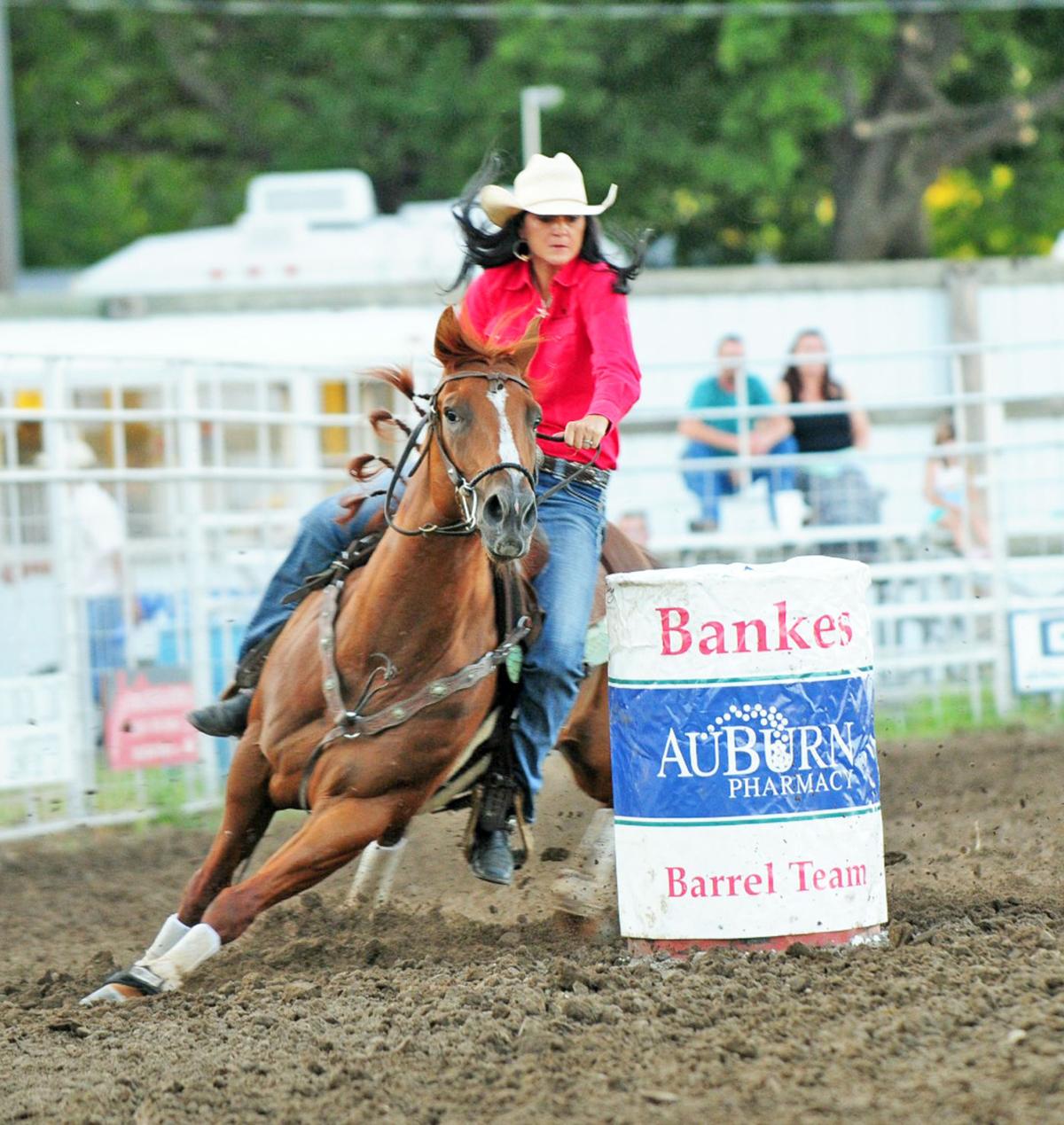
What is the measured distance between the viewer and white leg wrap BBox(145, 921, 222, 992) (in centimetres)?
552

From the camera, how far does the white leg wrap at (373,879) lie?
685 centimetres

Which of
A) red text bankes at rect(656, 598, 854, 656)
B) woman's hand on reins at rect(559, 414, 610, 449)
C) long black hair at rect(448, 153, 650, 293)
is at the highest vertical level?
long black hair at rect(448, 153, 650, 293)

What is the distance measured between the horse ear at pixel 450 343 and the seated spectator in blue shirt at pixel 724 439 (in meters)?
6.71

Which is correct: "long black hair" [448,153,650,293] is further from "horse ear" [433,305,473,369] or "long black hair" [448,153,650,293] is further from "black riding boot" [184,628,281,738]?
"black riding boot" [184,628,281,738]

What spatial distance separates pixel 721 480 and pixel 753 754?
716 centimetres

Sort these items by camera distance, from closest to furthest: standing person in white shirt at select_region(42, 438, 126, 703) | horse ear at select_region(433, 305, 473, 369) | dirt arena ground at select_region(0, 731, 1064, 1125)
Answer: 1. dirt arena ground at select_region(0, 731, 1064, 1125)
2. horse ear at select_region(433, 305, 473, 369)
3. standing person in white shirt at select_region(42, 438, 126, 703)

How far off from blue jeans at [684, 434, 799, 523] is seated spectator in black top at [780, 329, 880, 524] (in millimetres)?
85

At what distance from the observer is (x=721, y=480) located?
485 inches

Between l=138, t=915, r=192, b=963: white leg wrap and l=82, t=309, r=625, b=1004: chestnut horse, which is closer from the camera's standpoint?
l=82, t=309, r=625, b=1004: chestnut horse

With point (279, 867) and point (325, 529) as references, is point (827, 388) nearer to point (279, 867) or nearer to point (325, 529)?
point (325, 529)

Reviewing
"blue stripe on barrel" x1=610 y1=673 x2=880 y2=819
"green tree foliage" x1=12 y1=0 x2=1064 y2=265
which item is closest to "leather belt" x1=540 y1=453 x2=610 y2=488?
"blue stripe on barrel" x1=610 y1=673 x2=880 y2=819

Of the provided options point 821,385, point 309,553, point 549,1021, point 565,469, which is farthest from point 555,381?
point 821,385

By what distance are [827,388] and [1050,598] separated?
1973 millimetres

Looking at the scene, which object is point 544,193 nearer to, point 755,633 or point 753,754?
A: point 755,633
